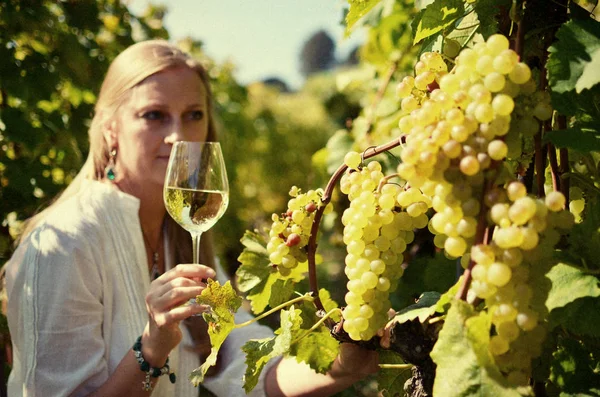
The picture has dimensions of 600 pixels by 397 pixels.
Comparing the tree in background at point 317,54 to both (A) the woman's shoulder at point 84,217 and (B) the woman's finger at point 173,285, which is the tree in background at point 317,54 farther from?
(B) the woman's finger at point 173,285

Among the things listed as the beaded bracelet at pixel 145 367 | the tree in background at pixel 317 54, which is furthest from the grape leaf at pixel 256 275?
the tree in background at pixel 317 54

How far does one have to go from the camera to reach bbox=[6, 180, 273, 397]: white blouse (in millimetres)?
1769

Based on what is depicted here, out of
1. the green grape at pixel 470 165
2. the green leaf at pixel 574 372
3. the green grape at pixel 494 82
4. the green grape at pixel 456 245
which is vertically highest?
the green grape at pixel 494 82

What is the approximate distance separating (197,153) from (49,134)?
1828 millimetres

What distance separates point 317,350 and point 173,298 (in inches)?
20.4

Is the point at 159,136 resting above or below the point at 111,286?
above

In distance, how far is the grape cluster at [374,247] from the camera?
35.1 inches

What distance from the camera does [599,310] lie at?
799mm

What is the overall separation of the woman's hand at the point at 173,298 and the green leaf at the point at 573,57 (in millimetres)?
818

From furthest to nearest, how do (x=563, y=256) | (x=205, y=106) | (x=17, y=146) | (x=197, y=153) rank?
(x=17, y=146), (x=205, y=106), (x=197, y=153), (x=563, y=256)

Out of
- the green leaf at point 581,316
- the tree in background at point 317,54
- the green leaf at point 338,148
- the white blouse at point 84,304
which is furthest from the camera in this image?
the tree in background at point 317,54

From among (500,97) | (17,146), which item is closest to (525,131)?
(500,97)

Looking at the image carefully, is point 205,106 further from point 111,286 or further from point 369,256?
point 369,256

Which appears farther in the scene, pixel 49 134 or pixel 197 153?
pixel 49 134
